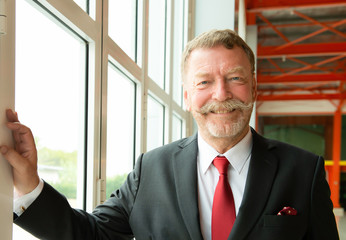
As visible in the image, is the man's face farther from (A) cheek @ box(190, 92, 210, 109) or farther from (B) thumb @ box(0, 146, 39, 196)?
(B) thumb @ box(0, 146, 39, 196)

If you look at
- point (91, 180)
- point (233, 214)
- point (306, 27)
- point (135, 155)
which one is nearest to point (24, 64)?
point (91, 180)

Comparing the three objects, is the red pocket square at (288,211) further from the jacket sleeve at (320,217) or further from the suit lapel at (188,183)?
the suit lapel at (188,183)

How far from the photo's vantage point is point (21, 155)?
1.12 m

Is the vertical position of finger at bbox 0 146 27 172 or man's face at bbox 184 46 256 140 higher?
man's face at bbox 184 46 256 140

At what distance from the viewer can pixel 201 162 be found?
5.27ft

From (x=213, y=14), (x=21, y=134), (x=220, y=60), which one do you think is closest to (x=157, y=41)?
(x=213, y=14)

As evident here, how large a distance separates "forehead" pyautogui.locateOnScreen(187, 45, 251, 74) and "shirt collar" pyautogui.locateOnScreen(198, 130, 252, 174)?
31 cm

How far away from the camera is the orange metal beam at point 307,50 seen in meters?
8.80

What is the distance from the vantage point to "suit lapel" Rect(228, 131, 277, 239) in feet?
4.56

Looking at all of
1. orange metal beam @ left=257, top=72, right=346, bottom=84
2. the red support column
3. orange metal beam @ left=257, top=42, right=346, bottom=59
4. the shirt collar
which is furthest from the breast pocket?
the red support column

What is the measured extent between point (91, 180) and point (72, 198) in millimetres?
122

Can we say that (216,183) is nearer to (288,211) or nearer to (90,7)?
(288,211)

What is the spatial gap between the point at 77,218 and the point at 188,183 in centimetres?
46

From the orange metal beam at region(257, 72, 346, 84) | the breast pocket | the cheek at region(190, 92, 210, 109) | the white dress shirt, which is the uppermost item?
the orange metal beam at region(257, 72, 346, 84)
